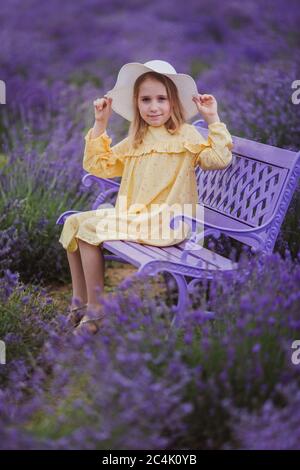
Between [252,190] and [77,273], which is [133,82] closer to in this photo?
[252,190]

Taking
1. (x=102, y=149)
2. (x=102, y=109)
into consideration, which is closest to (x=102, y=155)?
(x=102, y=149)

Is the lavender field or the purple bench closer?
the lavender field

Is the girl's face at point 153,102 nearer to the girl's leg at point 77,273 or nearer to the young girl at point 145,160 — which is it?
the young girl at point 145,160

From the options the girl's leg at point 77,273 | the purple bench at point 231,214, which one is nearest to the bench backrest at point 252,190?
the purple bench at point 231,214

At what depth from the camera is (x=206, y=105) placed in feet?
11.0

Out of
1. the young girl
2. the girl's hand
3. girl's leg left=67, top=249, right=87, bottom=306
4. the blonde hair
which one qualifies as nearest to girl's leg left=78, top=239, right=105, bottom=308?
the young girl

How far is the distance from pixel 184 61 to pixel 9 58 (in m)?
3.55

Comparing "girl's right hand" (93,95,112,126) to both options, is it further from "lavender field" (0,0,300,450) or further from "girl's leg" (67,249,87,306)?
"lavender field" (0,0,300,450)

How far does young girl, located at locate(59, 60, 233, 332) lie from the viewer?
130 inches

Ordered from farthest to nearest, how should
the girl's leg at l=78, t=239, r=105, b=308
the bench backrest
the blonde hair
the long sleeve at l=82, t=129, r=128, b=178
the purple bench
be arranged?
1. the long sleeve at l=82, t=129, r=128, b=178
2. the blonde hair
3. the girl's leg at l=78, t=239, r=105, b=308
4. the bench backrest
5. the purple bench

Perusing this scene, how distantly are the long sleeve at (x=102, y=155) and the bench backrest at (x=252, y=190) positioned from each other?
0.59 m

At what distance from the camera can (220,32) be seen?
50.3ft

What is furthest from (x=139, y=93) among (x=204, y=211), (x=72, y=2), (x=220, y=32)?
(x=72, y=2)

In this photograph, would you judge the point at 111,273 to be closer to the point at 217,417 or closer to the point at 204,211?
the point at 204,211
